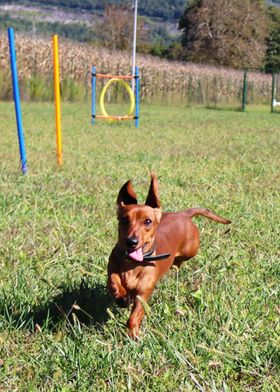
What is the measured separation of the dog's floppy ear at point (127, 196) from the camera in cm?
280

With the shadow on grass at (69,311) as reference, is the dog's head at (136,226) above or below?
above

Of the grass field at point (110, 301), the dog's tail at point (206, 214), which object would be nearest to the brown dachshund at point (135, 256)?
the grass field at point (110, 301)

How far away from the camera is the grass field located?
2336 mm

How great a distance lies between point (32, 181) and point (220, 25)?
169 feet

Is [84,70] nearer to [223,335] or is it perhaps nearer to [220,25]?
[223,335]

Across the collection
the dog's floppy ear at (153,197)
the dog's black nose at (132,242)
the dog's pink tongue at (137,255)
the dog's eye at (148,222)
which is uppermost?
the dog's floppy ear at (153,197)

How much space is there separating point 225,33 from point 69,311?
179 feet

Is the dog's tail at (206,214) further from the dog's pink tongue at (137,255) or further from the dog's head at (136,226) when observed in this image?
the dog's pink tongue at (137,255)

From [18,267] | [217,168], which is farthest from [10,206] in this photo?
[217,168]

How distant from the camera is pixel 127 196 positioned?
283cm

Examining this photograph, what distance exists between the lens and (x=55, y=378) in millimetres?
2275

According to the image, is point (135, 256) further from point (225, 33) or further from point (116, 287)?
point (225, 33)

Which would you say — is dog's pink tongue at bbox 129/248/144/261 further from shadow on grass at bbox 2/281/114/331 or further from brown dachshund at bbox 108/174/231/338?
shadow on grass at bbox 2/281/114/331

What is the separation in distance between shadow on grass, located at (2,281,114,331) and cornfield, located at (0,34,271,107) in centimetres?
2105
